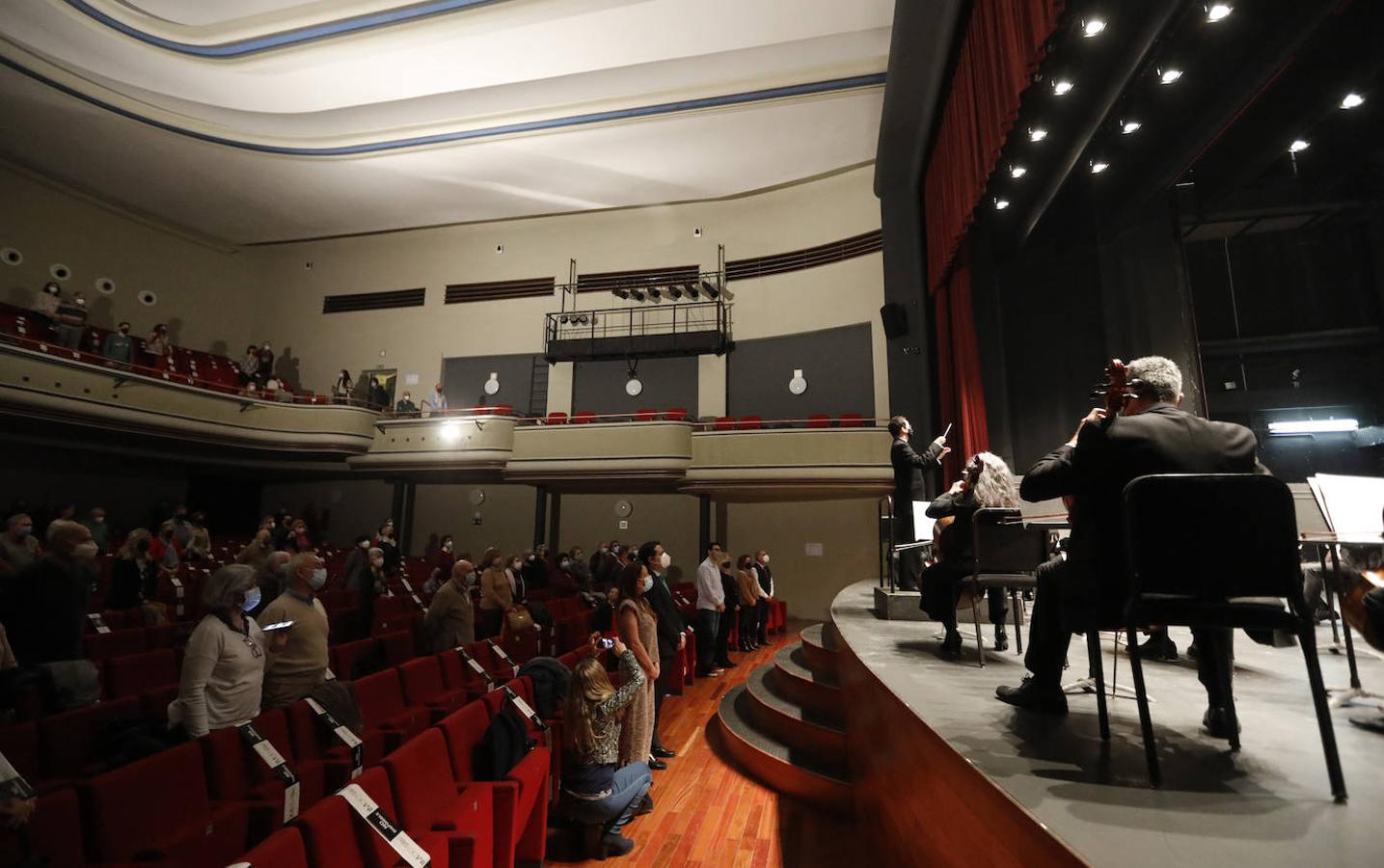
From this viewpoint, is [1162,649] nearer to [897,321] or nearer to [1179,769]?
[1179,769]

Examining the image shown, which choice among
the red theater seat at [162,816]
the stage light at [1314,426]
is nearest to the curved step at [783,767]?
the red theater seat at [162,816]

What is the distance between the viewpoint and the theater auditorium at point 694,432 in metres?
1.72

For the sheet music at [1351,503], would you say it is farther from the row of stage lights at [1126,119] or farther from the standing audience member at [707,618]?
the standing audience member at [707,618]

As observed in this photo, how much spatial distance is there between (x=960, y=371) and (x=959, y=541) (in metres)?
4.32

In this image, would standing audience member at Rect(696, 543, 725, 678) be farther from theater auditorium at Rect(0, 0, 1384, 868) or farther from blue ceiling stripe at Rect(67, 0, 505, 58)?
blue ceiling stripe at Rect(67, 0, 505, 58)

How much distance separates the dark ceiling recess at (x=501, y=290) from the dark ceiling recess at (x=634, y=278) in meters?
0.77

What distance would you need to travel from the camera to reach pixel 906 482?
4176 millimetres

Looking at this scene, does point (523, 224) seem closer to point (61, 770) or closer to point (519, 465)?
point (519, 465)

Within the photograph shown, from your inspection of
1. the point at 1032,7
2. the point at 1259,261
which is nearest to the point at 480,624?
the point at 1032,7

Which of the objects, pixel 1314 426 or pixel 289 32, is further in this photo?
pixel 289 32

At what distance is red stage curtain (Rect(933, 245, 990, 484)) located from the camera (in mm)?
6395

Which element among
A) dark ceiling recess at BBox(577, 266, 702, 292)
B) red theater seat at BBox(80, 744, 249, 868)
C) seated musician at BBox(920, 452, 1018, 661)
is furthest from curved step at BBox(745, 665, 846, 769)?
dark ceiling recess at BBox(577, 266, 702, 292)

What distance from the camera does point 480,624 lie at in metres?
5.28

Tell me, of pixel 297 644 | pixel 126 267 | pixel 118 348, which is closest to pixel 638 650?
pixel 297 644
